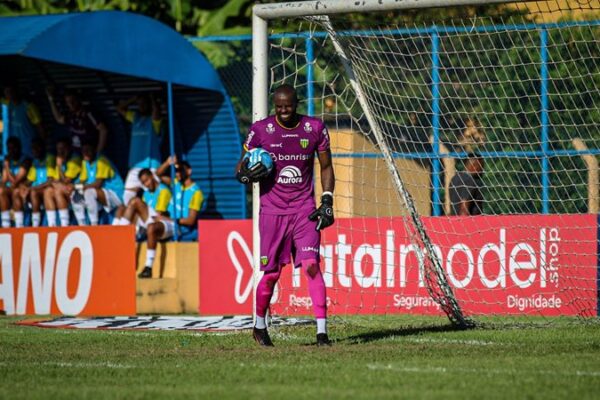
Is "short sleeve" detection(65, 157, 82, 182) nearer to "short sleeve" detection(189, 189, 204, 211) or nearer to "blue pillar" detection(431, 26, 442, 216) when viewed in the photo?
"short sleeve" detection(189, 189, 204, 211)

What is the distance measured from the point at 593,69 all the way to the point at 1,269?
824cm

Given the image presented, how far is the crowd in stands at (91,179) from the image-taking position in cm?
1881

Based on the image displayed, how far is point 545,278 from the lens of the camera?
13.8 m

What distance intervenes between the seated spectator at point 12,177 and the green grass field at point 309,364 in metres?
7.63

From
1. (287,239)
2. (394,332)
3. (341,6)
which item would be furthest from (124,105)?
(287,239)

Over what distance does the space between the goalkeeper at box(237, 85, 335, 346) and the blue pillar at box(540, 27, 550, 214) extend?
4.06 metres

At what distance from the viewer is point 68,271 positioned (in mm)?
16250

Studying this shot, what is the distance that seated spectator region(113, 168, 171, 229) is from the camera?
1867cm

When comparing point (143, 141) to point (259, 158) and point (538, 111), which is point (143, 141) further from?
point (259, 158)

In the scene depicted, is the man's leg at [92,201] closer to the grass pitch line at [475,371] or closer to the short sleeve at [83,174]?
the short sleeve at [83,174]

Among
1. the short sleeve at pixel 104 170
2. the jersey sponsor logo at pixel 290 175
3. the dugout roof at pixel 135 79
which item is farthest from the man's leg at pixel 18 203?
the jersey sponsor logo at pixel 290 175

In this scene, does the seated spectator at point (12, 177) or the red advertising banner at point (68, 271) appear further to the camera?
the seated spectator at point (12, 177)

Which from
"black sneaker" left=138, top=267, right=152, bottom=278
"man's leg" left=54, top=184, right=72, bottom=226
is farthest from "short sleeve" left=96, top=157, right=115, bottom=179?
"black sneaker" left=138, top=267, right=152, bottom=278

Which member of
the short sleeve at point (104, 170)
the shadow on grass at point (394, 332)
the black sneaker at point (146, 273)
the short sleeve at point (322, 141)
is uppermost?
the short sleeve at point (104, 170)
